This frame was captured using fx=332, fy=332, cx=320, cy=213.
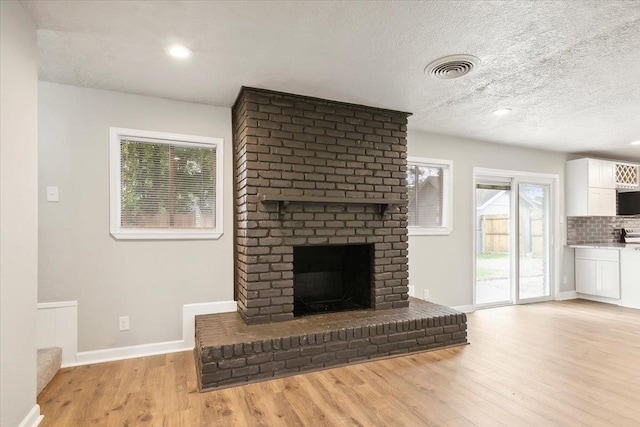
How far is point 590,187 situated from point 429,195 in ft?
9.80

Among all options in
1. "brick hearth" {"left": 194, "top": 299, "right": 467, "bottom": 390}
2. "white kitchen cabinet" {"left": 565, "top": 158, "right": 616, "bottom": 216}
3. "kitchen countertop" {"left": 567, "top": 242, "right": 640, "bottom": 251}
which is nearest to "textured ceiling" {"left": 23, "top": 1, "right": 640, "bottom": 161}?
"brick hearth" {"left": 194, "top": 299, "right": 467, "bottom": 390}

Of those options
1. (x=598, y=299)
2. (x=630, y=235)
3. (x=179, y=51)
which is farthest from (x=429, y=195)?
(x=630, y=235)

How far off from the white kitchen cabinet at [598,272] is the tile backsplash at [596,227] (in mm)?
288

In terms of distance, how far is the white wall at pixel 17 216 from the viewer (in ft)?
5.59

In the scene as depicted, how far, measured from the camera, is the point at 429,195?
4.56 m

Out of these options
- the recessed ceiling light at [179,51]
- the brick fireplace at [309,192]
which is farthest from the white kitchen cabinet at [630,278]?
the recessed ceiling light at [179,51]

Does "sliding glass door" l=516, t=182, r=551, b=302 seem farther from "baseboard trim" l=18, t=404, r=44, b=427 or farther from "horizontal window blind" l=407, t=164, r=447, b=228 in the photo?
"baseboard trim" l=18, t=404, r=44, b=427

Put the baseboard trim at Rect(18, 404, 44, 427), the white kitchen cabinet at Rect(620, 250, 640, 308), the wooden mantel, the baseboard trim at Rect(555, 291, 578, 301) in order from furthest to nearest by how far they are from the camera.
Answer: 1. the baseboard trim at Rect(555, 291, 578, 301)
2. the white kitchen cabinet at Rect(620, 250, 640, 308)
3. the wooden mantel
4. the baseboard trim at Rect(18, 404, 44, 427)

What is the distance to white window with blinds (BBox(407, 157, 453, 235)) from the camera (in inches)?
175

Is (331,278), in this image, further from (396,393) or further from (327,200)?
(396,393)

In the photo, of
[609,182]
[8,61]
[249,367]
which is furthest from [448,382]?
[609,182]

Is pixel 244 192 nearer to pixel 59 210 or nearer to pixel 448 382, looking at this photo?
pixel 59 210

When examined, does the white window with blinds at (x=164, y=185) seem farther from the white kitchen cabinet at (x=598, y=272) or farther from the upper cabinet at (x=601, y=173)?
the white kitchen cabinet at (x=598, y=272)

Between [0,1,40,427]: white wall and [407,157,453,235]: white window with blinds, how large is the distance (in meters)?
3.78
